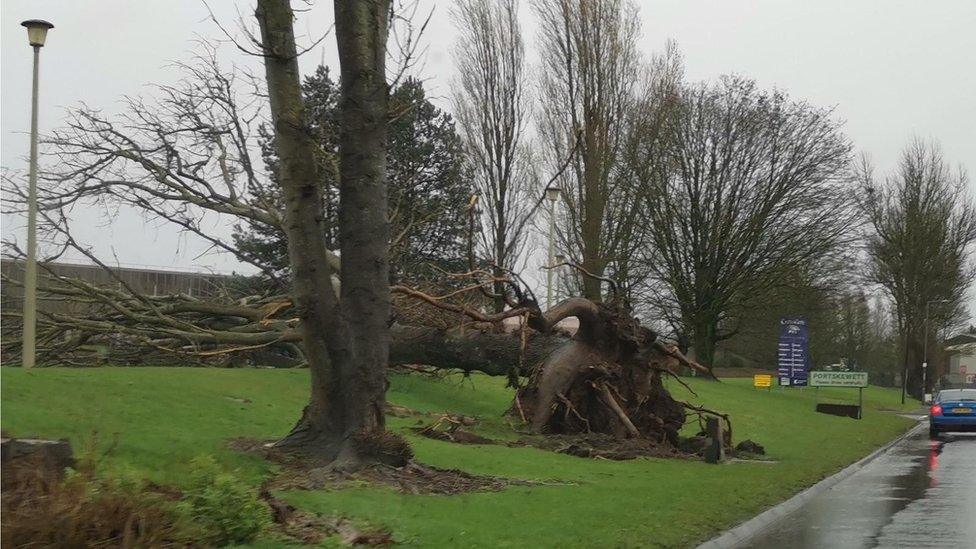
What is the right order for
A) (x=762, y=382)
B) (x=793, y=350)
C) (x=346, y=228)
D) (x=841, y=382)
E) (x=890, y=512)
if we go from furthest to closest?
(x=762, y=382)
(x=793, y=350)
(x=841, y=382)
(x=890, y=512)
(x=346, y=228)

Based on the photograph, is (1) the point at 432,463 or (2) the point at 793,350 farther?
(2) the point at 793,350

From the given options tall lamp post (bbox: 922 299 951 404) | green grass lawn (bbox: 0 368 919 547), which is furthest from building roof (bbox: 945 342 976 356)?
green grass lawn (bbox: 0 368 919 547)

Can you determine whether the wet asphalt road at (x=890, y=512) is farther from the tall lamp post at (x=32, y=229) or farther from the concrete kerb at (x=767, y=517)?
the tall lamp post at (x=32, y=229)

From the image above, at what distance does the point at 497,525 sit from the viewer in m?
9.82

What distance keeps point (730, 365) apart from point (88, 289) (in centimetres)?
6147

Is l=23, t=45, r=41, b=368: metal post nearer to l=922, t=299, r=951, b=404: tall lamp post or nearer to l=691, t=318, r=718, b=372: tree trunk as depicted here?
l=691, t=318, r=718, b=372: tree trunk

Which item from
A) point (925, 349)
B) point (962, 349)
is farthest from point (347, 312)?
point (962, 349)

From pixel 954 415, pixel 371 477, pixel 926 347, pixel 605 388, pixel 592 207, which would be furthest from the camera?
pixel 926 347

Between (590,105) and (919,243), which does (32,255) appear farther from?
(919,243)

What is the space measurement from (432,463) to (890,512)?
20.2 feet

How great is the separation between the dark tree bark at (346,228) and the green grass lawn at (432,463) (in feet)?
4.82

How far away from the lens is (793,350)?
45.7 metres

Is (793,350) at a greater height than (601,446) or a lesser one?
greater

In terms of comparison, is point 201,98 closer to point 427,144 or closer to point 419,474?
point 419,474
